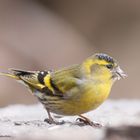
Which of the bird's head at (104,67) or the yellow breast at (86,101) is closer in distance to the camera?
the yellow breast at (86,101)

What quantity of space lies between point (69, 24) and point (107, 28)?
39.0 inches

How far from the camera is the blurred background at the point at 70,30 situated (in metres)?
16.5

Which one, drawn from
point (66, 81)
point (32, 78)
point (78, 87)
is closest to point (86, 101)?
point (78, 87)

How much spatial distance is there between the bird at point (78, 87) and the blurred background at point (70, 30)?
879 centimetres

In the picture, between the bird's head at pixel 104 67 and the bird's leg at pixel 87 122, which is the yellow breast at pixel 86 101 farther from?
the bird's head at pixel 104 67

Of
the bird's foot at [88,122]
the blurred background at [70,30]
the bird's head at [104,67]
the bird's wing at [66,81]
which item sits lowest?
the bird's foot at [88,122]

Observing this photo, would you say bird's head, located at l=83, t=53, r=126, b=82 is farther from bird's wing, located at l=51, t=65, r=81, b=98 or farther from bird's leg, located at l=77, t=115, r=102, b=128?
bird's leg, located at l=77, t=115, r=102, b=128

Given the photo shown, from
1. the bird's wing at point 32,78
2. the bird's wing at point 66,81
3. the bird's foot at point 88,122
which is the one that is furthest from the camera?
the bird's wing at point 32,78

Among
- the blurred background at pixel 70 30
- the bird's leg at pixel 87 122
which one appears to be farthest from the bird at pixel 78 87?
the blurred background at pixel 70 30

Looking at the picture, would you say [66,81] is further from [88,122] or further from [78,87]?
[88,122]

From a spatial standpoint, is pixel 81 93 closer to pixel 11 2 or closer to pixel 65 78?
pixel 65 78

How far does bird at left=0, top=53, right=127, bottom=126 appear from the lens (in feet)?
22.5

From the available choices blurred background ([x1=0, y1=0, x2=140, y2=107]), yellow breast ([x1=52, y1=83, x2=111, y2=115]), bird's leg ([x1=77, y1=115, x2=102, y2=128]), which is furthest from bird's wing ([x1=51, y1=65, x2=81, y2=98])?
blurred background ([x1=0, y1=0, x2=140, y2=107])

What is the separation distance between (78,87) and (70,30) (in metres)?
10.5
